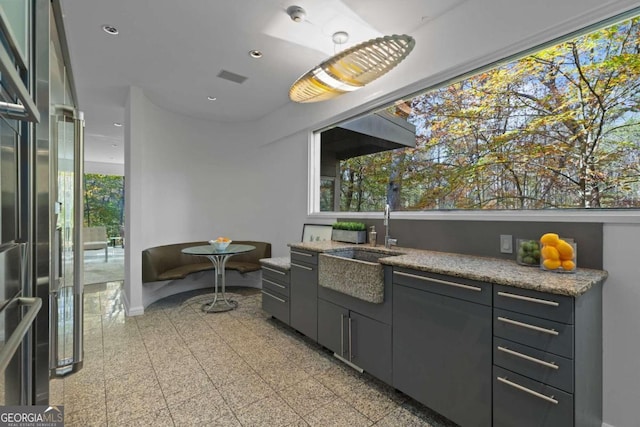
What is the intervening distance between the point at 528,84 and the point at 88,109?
18.3 ft

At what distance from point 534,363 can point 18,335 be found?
1934mm

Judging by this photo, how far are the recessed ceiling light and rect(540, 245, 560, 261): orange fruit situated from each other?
3.59 metres

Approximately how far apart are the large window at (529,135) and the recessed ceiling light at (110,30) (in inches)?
101

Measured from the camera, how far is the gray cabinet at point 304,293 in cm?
277

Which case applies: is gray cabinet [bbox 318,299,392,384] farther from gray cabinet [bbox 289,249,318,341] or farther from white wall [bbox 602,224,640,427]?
white wall [bbox 602,224,640,427]

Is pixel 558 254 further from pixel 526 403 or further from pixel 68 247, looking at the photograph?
pixel 68 247

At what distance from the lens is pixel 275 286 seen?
11.0 feet

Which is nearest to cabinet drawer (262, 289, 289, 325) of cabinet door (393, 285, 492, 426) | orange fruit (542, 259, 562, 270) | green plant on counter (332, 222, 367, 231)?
green plant on counter (332, 222, 367, 231)

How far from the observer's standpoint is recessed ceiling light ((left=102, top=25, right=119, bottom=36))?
251 cm

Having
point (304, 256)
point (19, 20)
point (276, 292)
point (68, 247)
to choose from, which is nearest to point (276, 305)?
point (276, 292)

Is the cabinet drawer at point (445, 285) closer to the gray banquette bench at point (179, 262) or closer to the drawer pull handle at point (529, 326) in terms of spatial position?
the drawer pull handle at point (529, 326)

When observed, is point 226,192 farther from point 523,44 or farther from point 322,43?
point 523,44

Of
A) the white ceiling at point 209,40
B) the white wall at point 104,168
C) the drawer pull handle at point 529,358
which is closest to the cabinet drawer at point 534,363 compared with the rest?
the drawer pull handle at point 529,358

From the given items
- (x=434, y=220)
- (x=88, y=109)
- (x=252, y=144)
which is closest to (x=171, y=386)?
Result: (x=434, y=220)
